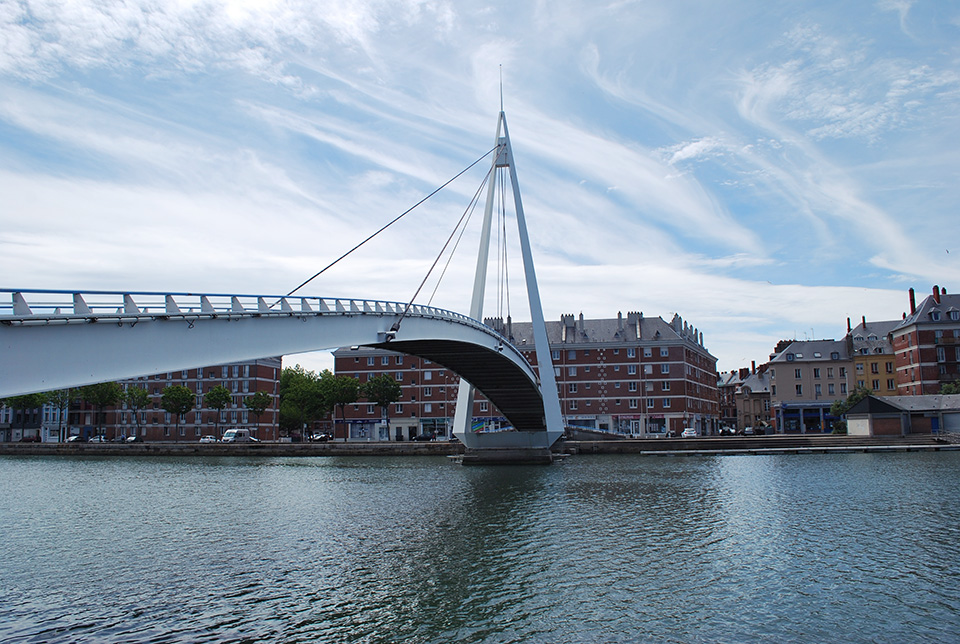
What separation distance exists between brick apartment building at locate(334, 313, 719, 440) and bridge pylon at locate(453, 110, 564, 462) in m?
31.3

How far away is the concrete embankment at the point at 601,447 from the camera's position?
221ft

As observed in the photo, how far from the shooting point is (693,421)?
97938 mm

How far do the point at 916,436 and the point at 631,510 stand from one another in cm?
5122

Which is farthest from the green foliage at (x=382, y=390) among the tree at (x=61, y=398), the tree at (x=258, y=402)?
the tree at (x=61, y=398)

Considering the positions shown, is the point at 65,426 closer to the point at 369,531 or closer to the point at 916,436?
the point at 369,531

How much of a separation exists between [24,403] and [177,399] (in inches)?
1133

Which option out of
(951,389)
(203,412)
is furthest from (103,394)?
(951,389)

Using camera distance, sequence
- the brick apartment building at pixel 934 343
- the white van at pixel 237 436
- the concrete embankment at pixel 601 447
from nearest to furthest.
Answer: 1. the concrete embankment at pixel 601 447
2. the brick apartment building at pixel 934 343
3. the white van at pixel 237 436

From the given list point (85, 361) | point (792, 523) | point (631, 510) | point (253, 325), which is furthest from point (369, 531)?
point (792, 523)

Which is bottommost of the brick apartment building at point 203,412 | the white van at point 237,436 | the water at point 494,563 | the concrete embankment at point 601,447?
the water at point 494,563

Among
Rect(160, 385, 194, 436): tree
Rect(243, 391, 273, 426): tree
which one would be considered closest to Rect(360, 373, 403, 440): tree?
Rect(243, 391, 273, 426): tree

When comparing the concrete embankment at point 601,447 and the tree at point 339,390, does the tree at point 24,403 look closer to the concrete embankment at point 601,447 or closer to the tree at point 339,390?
the concrete embankment at point 601,447

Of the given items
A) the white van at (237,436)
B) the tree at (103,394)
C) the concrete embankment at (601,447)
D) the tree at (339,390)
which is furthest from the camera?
the tree at (103,394)

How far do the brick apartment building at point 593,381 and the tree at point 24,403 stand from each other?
40317mm
